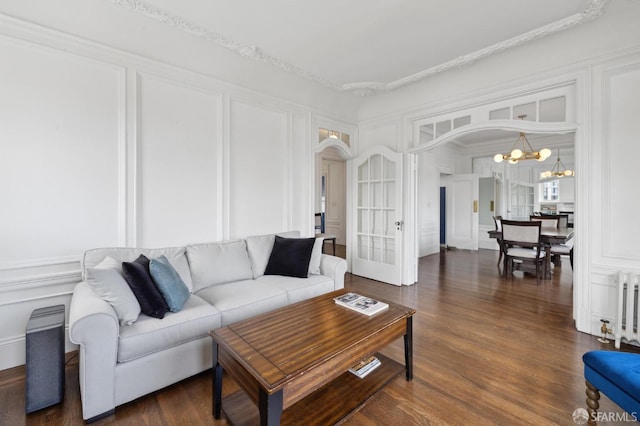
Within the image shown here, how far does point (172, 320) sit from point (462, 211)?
7746mm

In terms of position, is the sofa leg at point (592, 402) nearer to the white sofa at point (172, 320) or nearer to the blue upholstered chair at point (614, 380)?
the blue upholstered chair at point (614, 380)

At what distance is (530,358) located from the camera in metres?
2.37

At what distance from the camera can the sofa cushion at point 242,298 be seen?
89.6 inches

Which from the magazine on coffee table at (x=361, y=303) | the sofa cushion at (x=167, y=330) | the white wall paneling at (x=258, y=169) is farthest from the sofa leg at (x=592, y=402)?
the white wall paneling at (x=258, y=169)

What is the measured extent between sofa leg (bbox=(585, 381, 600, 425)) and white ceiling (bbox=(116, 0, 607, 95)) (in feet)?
9.55

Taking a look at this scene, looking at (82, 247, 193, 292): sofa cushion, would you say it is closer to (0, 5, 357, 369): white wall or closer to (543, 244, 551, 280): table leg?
(0, 5, 357, 369): white wall

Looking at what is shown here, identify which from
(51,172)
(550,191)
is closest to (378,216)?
(51,172)

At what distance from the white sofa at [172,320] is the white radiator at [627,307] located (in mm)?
2630

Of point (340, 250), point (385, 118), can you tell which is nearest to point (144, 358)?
point (385, 118)

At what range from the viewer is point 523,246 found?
490cm

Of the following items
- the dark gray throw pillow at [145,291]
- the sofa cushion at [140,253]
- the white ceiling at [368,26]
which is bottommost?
the dark gray throw pillow at [145,291]

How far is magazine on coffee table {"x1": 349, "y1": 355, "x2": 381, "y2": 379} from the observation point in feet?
6.74

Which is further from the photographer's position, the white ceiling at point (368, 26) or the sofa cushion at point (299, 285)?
the sofa cushion at point (299, 285)

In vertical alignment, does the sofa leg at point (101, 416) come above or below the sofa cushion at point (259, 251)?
below
